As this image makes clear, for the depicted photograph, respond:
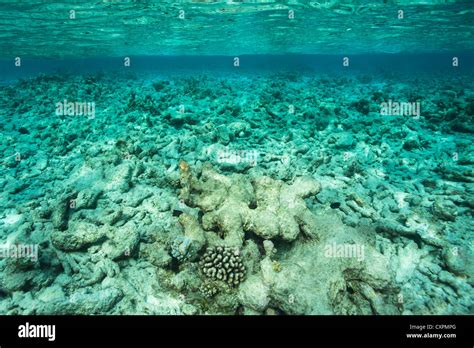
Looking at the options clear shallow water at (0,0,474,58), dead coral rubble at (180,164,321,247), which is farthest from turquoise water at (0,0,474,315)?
clear shallow water at (0,0,474,58)

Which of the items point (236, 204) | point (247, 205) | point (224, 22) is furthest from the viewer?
point (224, 22)

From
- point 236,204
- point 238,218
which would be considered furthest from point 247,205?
point 238,218

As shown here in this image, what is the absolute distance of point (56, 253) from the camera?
5.38 metres

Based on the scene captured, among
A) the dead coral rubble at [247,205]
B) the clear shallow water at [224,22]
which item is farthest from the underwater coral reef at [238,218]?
the clear shallow water at [224,22]

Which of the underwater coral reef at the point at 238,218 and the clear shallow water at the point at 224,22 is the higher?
the clear shallow water at the point at 224,22

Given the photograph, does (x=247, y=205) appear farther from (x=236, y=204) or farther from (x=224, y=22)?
(x=224, y=22)

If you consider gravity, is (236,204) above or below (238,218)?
above

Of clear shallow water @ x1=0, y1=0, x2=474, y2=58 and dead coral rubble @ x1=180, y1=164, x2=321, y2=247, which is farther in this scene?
clear shallow water @ x1=0, y1=0, x2=474, y2=58

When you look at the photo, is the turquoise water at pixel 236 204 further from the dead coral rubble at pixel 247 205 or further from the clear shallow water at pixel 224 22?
the clear shallow water at pixel 224 22

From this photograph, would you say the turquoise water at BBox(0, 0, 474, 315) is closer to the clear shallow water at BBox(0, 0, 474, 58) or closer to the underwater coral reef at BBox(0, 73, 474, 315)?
the underwater coral reef at BBox(0, 73, 474, 315)

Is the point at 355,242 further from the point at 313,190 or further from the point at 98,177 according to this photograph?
the point at 98,177
